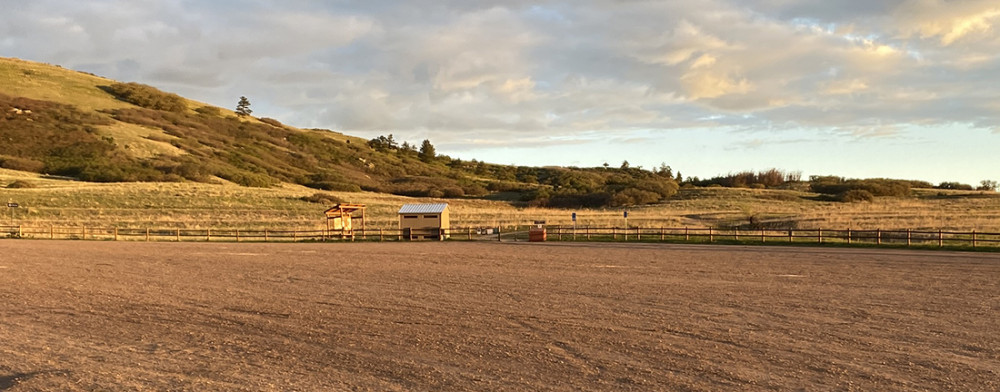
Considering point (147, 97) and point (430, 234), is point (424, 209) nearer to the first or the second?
point (430, 234)

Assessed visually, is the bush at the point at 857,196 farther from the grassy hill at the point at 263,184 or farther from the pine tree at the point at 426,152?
the pine tree at the point at 426,152

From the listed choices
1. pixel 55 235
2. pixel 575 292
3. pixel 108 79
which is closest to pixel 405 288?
pixel 575 292

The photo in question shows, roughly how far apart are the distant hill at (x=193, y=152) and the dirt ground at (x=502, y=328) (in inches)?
2481

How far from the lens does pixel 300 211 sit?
198 ft

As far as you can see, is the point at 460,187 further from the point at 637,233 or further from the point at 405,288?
the point at 405,288

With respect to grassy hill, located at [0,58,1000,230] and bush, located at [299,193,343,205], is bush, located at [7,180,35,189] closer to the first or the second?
grassy hill, located at [0,58,1000,230]

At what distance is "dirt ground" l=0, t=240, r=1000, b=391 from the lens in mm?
8195

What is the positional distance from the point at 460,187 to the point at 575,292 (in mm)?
84447

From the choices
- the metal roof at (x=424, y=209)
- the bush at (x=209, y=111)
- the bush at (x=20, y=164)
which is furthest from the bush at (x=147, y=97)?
the metal roof at (x=424, y=209)

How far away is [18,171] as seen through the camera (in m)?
73.4

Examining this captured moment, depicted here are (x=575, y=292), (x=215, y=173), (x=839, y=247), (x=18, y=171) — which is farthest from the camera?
(x=215, y=173)

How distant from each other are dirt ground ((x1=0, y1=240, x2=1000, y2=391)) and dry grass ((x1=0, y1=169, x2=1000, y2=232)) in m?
29.1

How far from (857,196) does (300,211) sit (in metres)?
57.4

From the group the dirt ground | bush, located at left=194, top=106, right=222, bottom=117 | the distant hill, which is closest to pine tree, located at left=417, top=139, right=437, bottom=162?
the distant hill
